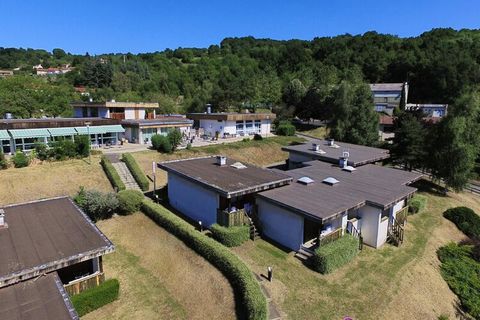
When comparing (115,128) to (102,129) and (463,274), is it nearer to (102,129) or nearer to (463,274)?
(102,129)

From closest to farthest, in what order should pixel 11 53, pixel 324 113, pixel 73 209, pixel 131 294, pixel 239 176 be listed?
pixel 131 294 → pixel 73 209 → pixel 239 176 → pixel 324 113 → pixel 11 53

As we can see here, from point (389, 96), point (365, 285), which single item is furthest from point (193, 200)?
point (389, 96)

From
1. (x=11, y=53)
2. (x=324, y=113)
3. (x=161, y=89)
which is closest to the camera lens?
(x=324, y=113)

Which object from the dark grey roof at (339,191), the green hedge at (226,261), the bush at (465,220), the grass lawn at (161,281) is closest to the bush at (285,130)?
the dark grey roof at (339,191)

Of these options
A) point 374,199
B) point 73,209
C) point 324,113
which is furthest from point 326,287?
point 324,113

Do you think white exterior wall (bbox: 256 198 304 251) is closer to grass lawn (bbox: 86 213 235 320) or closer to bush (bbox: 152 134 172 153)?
grass lawn (bbox: 86 213 235 320)

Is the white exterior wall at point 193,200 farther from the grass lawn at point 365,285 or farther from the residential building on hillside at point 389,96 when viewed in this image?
the residential building on hillside at point 389,96

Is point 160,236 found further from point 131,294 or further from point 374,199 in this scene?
point 374,199
